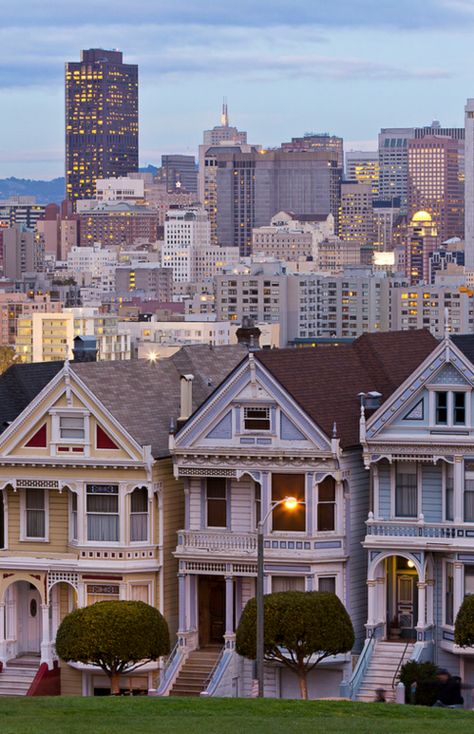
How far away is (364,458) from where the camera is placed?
39812 mm

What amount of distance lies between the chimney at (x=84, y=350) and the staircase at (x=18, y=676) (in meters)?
7.25

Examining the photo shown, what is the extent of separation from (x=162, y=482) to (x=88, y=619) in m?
2.81

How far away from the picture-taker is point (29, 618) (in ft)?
142

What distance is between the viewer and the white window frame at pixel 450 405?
129ft

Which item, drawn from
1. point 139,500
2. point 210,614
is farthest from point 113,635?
point 139,500

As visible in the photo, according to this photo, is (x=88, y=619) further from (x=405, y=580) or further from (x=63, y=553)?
(x=405, y=580)

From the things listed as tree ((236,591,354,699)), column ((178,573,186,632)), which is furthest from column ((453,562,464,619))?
column ((178,573,186,632))

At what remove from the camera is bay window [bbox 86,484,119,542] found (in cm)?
4175

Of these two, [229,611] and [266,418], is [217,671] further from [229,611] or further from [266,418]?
[266,418]

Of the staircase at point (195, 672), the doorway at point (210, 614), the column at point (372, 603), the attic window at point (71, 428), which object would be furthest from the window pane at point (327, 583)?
the attic window at point (71, 428)

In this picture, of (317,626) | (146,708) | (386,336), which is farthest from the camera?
(386,336)


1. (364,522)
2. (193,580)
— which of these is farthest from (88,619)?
(364,522)

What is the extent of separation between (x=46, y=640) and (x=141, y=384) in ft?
Result: 15.9

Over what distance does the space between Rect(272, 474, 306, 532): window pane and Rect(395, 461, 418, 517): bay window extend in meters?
1.54
